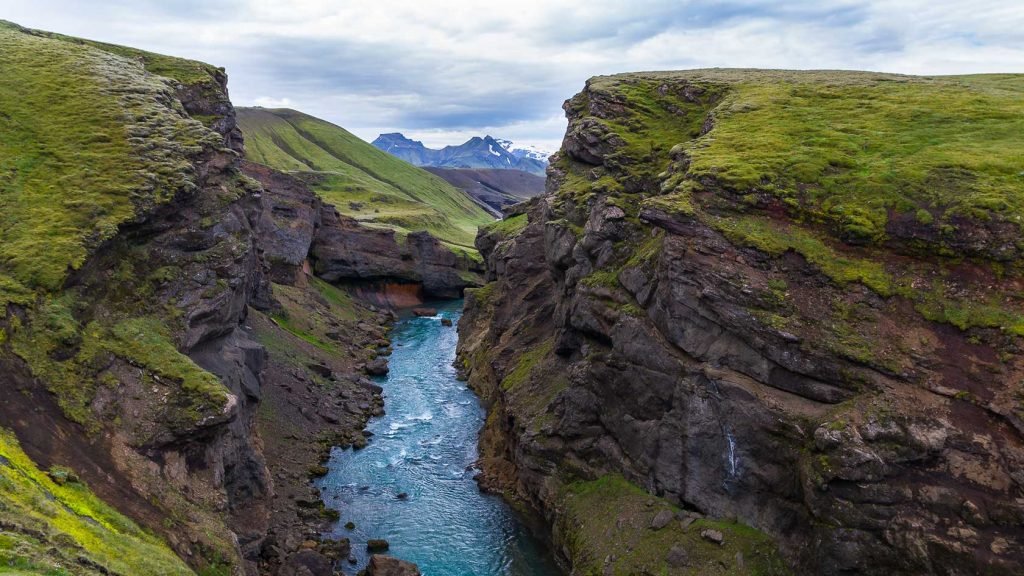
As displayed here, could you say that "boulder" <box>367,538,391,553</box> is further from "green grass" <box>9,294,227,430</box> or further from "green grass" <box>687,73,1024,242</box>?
"green grass" <box>687,73,1024,242</box>

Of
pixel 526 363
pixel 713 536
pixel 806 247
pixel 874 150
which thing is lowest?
pixel 713 536

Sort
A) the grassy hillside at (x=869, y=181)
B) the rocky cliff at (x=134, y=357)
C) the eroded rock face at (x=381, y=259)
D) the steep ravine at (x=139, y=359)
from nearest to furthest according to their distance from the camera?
the rocky cliff at (x=134, y=357)
the steep ravine at (x=139, y=359)
the grassy hillside at (x=869, y=181)
the eroded rock face at (x=381, y=259)

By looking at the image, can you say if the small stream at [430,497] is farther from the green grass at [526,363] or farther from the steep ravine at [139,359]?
the green grass at [526,363]

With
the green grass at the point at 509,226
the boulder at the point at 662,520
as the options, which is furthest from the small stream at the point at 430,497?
the green grass at the point at 509,226

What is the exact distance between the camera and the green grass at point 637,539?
1483 inches

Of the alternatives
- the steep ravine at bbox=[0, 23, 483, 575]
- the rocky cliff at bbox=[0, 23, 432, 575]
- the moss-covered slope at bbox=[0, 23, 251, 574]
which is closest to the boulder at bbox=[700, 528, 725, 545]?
the rocky cliff at bbox=[0, 23, 432, 575]

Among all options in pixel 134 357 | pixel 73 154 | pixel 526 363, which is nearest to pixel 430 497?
pixel 526 363

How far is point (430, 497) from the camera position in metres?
54.9

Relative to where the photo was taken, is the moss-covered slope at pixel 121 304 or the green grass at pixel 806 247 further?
the green grass at pixel 806 247

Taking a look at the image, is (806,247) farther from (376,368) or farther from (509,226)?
(509,226)

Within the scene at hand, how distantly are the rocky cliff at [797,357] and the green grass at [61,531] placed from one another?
25.0 m

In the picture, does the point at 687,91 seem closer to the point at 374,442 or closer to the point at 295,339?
the point at 374,442

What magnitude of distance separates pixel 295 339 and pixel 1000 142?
2890 inches

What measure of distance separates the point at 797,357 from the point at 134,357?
3842 centimetres
